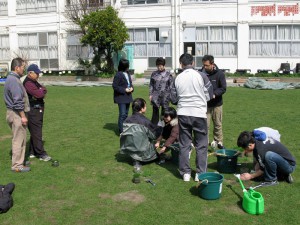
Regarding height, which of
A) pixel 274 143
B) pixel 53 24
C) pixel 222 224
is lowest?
pixel 222 224

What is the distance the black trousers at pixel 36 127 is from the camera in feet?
23.0

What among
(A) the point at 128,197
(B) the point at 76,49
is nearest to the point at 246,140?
(A) the point at 128,197

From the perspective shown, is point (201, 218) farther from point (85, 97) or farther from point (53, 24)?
point (53, 24)

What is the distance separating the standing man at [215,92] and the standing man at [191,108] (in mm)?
1561

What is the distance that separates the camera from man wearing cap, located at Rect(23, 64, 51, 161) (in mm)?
6883

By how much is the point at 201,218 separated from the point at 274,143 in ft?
5.60

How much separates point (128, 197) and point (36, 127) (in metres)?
2.62

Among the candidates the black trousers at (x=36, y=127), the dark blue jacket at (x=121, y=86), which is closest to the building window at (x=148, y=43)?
the dark blue jacket at (x=121, y=86)

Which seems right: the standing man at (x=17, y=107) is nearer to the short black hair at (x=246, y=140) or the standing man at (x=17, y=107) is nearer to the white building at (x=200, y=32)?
the short black hair at (x=246, y=140)

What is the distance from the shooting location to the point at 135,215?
15.8 feet

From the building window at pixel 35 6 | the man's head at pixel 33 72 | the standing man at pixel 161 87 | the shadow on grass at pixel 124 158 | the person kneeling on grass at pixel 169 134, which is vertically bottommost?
the shadow on grass at pixel 124 158

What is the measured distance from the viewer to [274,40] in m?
24.8

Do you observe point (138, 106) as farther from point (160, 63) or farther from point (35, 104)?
point (35, 104)

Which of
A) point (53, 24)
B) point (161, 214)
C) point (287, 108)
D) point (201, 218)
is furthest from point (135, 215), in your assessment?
point (53, 24)
